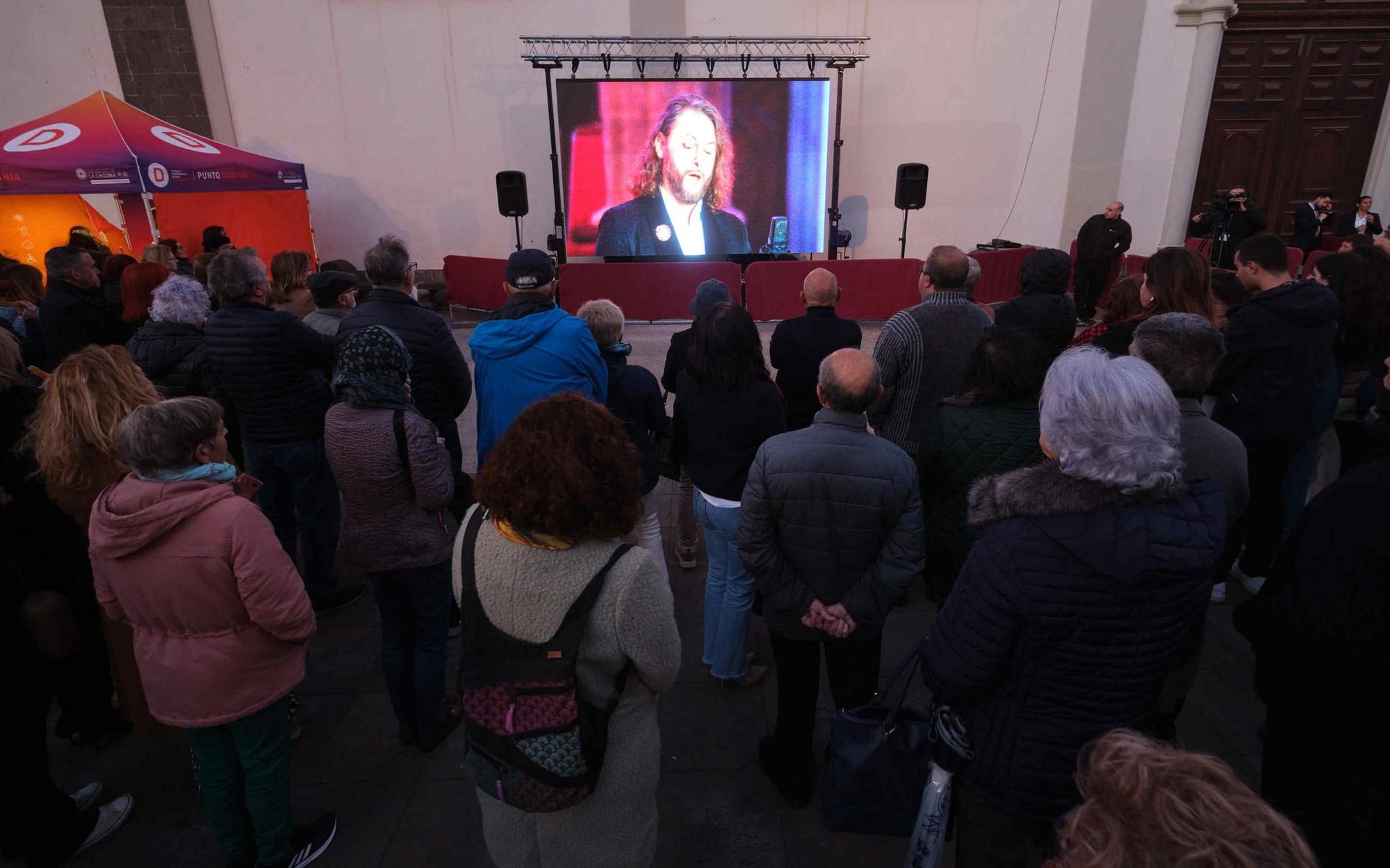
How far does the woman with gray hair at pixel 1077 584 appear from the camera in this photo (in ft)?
4.96

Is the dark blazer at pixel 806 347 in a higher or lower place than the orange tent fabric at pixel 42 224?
lower

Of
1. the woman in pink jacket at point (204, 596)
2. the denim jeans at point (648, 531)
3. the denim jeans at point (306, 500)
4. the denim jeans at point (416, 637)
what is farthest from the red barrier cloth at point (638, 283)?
the woman in pink jacket at point (204, 596)

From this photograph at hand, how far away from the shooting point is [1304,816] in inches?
72.4

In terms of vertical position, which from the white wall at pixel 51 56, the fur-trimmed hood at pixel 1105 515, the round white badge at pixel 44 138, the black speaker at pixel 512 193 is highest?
the white wall at pixel 51 56

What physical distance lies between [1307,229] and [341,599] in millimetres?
13079

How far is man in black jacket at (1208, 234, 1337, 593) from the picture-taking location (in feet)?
11.3

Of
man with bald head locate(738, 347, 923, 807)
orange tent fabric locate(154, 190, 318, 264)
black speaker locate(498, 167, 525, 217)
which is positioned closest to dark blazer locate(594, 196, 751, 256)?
black speaker locate(498, 167, 525, 217)

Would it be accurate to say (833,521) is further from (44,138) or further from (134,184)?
(44,138)

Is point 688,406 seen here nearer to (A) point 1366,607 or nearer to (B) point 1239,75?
(A) point 1366,607

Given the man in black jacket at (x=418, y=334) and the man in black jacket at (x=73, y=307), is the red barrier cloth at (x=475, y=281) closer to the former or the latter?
the man in black jacket at (x=73, y=307)

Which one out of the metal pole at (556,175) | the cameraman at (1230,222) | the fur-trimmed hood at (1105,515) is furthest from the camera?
the metal pole at (556,175)

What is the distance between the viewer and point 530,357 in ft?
10.1

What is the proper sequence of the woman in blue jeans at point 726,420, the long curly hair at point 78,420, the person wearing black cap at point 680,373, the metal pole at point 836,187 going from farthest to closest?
the metal pole at point 836,187 < the person wearing black cap at point 680,373 < the woman in blue jeans at point 726,420 < the long curly hair at point 78,420

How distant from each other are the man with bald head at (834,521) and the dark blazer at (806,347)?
4.20 feet
